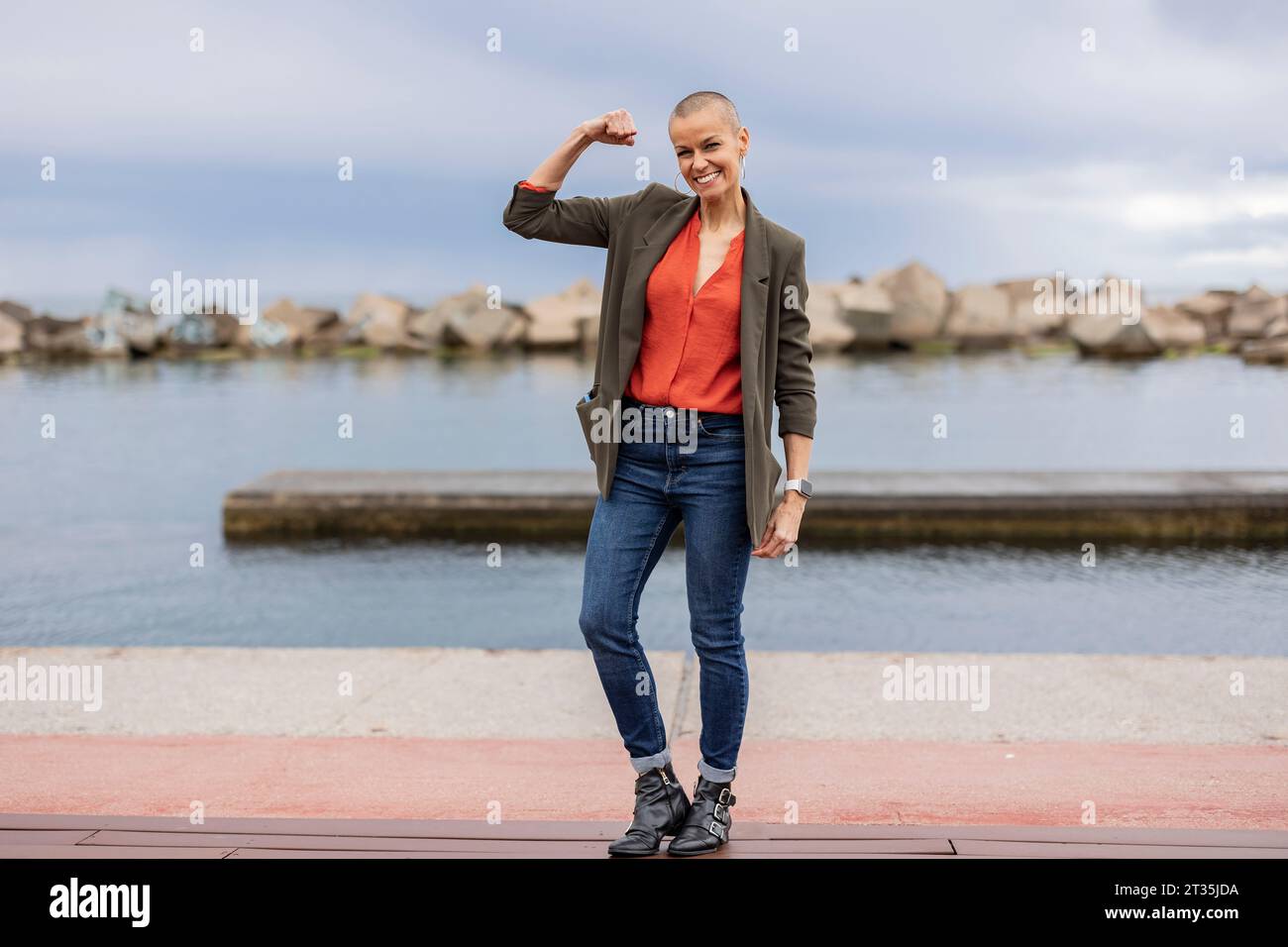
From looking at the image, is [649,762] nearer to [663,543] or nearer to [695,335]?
[663,543]

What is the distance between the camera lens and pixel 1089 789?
13.4ft

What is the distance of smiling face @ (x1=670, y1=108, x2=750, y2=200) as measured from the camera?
290 centimetres

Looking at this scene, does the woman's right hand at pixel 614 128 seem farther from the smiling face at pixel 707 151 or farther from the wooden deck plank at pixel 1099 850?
the wooden deck plank at pixel 1099 850

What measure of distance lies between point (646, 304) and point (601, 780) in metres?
1.81

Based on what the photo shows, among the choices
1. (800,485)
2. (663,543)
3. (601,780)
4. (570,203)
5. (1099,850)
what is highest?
(570,203)

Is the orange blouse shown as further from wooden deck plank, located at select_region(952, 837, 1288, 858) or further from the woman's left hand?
wooden deck plank, located at select_region(952, 837, 1288, 858)

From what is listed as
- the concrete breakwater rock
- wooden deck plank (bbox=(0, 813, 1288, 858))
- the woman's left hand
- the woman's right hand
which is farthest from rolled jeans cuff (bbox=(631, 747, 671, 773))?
the concrete breakwater rock

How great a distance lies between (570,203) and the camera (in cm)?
313

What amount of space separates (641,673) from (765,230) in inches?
42.1

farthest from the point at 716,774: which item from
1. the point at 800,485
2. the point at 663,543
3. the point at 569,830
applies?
the point at 800,485

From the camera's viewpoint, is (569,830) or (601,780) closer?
(569,830)
